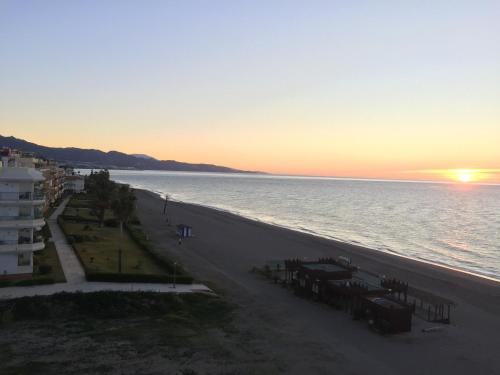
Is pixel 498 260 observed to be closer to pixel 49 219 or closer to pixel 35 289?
pixel 35 289

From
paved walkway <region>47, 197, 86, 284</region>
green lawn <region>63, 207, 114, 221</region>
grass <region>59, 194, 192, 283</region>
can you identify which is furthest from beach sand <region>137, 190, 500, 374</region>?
green lawn <region>63, 207, 114, 221</region>

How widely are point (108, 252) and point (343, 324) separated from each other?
27565mm

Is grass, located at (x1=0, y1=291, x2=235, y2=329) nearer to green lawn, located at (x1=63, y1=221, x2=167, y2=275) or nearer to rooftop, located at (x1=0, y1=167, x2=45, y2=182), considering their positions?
green lawn, located at (x1=63, y1=221, x2=167, y2=275)

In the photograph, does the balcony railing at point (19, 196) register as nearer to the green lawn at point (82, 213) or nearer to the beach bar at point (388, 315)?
the beach bar at point (388, 315)

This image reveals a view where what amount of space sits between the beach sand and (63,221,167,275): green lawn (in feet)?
13.3

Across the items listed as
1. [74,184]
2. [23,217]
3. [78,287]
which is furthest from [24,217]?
[74,184]

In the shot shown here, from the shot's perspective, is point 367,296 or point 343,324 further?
point 367,296

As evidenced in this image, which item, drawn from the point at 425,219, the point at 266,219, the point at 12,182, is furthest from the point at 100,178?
the point at 425,219

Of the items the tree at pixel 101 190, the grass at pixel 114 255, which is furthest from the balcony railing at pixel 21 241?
the tree at pixel 101 190

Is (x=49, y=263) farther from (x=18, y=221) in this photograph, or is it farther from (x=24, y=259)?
(x=18, y=221)

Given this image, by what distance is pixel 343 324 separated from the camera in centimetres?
3341

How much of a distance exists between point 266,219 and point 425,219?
41402 millimetres

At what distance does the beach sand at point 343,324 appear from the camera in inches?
1052

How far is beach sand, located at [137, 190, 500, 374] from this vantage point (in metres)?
26.7
